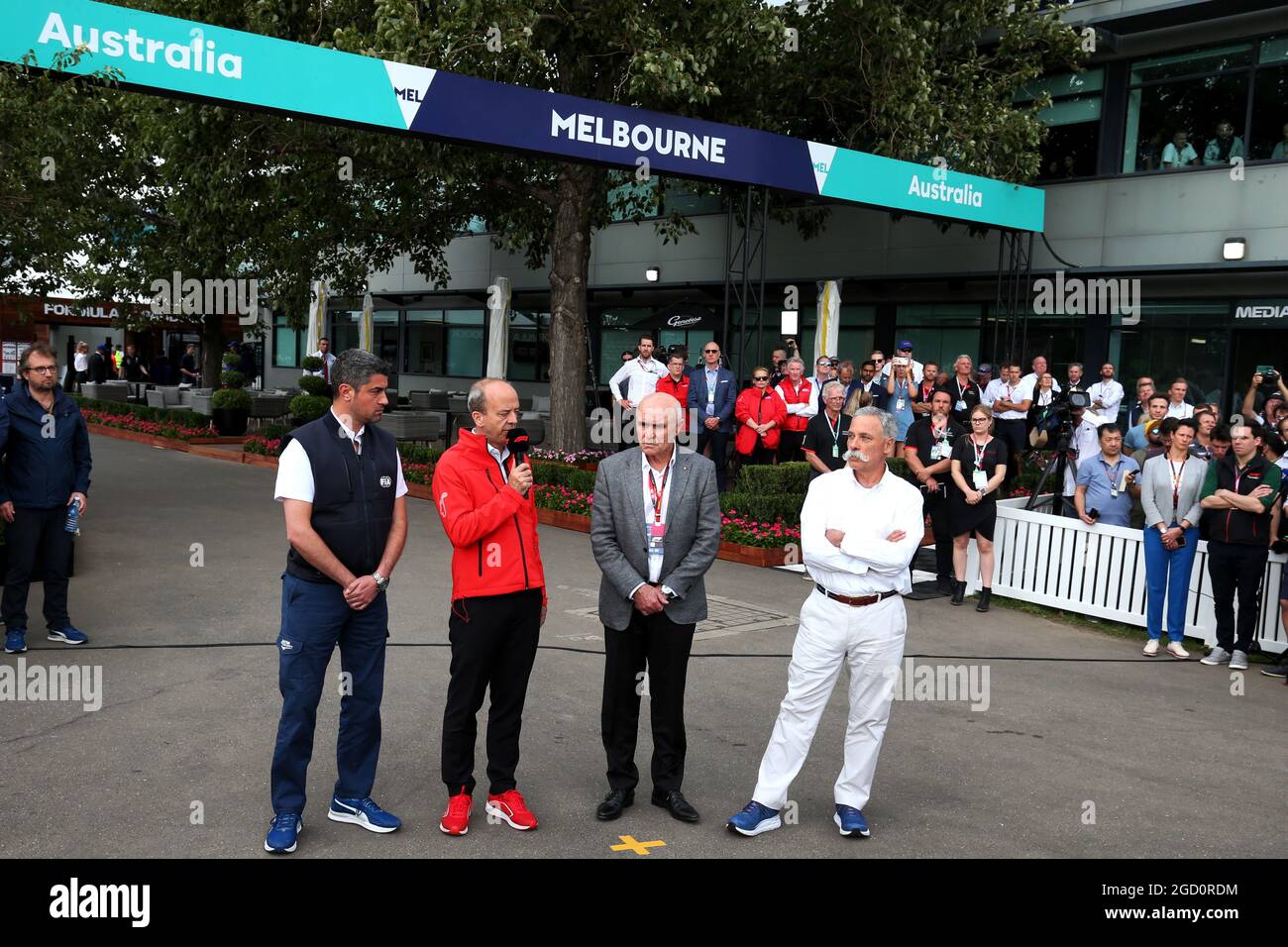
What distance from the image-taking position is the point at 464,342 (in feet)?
107

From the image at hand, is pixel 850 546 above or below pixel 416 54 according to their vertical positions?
below

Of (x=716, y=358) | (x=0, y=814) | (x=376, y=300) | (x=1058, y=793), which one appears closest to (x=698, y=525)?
(x=1058, y=793)

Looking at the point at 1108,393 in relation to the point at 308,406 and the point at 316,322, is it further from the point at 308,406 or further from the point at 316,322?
the point at 316,322

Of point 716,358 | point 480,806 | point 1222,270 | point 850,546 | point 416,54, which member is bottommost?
point 480,806

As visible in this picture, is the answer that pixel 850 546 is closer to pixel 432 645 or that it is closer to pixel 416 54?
pixel 432 645

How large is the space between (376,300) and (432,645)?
28.3 metres

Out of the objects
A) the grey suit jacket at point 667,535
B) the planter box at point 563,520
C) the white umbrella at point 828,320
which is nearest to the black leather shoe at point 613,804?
the grey suit jacket at point 667,535

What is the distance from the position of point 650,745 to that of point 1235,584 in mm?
5131

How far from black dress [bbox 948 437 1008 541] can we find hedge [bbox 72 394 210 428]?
16769 millimetres

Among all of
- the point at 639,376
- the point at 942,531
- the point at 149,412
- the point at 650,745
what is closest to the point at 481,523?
the point at 650,745

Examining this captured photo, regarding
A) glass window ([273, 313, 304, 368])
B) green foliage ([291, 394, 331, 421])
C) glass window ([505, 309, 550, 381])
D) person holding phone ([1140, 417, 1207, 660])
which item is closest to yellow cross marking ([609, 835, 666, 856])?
person holding phone ([1140, 417, 1207, 660])

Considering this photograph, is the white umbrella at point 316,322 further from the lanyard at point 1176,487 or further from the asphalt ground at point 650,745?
the lanyard at point 1176,487

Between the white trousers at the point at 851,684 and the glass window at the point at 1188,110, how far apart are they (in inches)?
626

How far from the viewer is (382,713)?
628 centimetres
